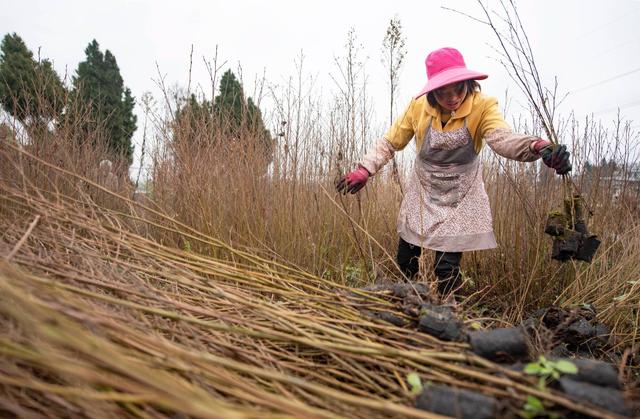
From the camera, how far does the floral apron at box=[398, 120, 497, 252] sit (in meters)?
1.77

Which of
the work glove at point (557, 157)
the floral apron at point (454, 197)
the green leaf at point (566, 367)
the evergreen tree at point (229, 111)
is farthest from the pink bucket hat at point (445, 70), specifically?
the green leaf at point (566, 367)

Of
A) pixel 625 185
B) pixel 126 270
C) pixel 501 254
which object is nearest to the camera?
pixel 126 270

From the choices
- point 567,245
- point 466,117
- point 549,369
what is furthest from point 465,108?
point 549,369

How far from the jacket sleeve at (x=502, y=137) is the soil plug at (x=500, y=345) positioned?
3.48 feet

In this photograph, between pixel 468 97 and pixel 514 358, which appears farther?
pixel 468 97

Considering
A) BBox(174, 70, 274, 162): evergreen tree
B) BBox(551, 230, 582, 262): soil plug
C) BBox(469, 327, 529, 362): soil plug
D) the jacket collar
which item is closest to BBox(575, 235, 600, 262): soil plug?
BBox(551, 230, 582, 262): soil plug

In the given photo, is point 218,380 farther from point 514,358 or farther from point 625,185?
point 625,185

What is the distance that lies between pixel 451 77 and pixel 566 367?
1359 mm

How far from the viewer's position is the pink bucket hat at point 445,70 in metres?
1.60

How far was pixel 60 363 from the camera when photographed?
435 mm

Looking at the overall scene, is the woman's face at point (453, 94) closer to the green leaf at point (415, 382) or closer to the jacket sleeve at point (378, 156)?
the jacket sleeve at point (378, 156)

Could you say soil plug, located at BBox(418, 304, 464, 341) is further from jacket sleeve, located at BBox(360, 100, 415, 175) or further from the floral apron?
jacket sleeve, located at BBox(360, 100, 415, 175)

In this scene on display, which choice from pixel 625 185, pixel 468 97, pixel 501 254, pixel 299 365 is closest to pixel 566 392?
pixel 299 365

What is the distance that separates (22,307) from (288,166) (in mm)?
1993
